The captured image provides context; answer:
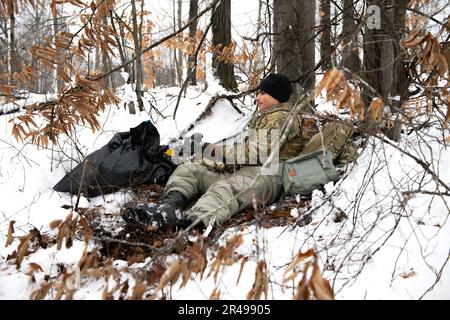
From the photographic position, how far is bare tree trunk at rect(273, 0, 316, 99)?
407 cm

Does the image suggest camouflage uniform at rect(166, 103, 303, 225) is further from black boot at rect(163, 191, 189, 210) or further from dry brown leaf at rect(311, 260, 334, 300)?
dry brown leaf at rect(311, 260, 334, 300)

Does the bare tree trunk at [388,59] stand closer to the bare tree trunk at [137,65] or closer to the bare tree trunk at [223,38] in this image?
the bare tree trunk at [223,38]

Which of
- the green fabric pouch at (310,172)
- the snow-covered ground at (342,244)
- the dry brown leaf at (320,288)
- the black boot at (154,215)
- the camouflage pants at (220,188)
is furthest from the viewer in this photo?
the green fabric pouch at (310,172)

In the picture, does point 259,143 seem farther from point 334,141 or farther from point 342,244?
point 342,244

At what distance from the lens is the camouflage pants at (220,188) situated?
2955 millimetres

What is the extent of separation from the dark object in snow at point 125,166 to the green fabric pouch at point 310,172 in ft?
4.34

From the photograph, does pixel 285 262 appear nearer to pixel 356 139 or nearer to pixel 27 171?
pixel 356 139

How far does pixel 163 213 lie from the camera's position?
2738 mm

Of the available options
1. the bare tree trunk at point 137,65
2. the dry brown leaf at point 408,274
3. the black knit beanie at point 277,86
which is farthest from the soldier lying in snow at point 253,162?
the bare tree trunk at point 137,65

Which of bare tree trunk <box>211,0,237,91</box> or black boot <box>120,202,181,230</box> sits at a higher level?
bare tree trunk <box>211,0,237,91</box>

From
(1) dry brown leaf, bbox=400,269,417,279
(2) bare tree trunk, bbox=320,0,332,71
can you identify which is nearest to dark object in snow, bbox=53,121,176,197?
(2) bare tree trunk, bbox=320,0,332,71

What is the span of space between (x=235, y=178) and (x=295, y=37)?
176 centimetres
